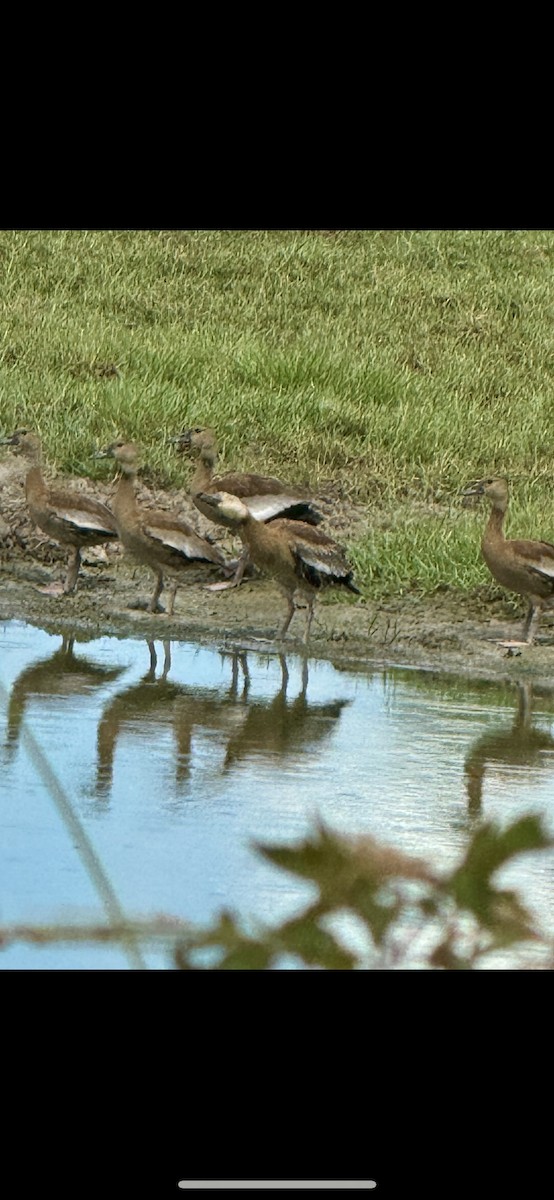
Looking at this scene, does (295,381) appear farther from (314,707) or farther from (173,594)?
(314,707)

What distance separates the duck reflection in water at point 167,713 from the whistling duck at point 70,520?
1329mm

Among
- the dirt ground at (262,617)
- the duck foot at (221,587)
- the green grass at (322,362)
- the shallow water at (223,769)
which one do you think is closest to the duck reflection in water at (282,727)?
the shallow water at (223,769)

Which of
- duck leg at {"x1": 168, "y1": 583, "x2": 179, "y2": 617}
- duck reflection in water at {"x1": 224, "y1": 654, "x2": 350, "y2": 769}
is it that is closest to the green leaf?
duck reflection in water at {"x1": 224, "y1": 654, "x2": 350, "y2": 769}

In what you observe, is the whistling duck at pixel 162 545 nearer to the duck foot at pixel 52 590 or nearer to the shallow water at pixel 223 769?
the duck foot at pixel 52 590

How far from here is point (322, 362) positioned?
1203cm

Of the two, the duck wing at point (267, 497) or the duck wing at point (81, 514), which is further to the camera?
the duck wing at point (267, 497)

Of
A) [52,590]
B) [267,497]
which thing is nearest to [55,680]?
[52,590]

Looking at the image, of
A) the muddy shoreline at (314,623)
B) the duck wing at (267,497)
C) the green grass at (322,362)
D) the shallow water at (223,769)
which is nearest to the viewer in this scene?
the shallow water at (223,769)

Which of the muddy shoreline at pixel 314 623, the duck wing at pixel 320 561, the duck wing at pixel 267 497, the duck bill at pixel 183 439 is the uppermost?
the duck bill at pixel 183 439

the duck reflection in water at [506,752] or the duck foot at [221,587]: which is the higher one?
the duck foot at [221,587]

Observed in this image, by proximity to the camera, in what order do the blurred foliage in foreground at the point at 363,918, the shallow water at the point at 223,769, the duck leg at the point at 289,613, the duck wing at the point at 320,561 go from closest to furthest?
the blurred foliage in foreground at the point at 363,918 < the shallow water at the point at 223,769 < the duck wing at the point at 320,561 < the duck leg at the point at 289,613

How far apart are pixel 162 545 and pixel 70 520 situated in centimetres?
Answer: 54

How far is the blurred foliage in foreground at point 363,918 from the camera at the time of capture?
2.08 metres

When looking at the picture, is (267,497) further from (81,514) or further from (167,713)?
(167,713)
